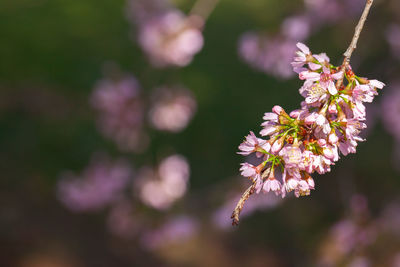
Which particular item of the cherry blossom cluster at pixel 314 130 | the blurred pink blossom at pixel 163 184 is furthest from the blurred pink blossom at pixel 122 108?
the cherry blossom cluster at pixel 314 130

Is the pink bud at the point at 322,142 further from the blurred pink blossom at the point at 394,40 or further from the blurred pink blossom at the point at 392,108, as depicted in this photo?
the blurred pink blossom at the point at 392,108

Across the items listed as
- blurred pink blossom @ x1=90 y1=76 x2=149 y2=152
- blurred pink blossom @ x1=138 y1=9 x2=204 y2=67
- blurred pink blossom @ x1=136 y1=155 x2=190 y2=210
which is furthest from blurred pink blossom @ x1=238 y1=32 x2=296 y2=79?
blurred pink blossom @ x1=136 y1=155 x2=190 y2=210

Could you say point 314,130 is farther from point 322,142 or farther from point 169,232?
point 169,232

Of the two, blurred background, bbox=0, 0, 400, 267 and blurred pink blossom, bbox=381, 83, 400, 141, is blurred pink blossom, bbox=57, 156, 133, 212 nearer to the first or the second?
blurred background, bbox=0, 0, 400, 267

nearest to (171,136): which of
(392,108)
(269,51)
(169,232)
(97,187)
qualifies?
(97,187)

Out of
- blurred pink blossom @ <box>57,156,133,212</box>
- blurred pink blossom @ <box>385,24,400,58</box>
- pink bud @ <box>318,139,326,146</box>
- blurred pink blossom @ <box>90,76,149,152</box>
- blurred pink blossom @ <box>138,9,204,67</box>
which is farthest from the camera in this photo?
blurred pink blossom @ <box>57,156,133,212</box>

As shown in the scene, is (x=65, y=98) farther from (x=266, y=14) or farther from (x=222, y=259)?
(x=266, y=14)

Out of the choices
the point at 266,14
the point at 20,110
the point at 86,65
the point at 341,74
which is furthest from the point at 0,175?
the point at 341,74
